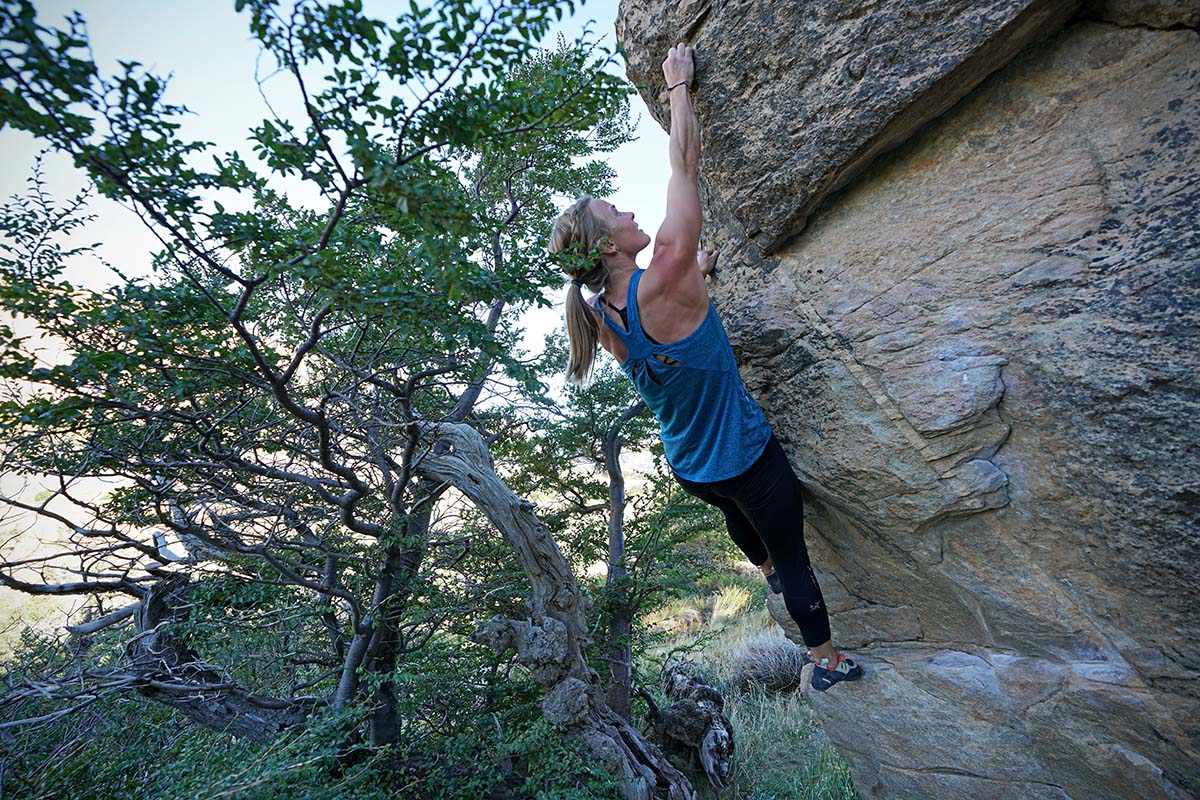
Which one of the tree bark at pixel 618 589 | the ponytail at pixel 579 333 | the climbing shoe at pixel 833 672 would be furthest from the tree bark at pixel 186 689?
the climbing shoe at pixel 833 672

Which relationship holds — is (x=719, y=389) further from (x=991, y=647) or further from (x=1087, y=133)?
(x=991, y=647)

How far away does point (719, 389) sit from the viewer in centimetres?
254

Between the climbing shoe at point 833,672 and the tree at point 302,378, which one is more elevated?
the tree at point 302,378

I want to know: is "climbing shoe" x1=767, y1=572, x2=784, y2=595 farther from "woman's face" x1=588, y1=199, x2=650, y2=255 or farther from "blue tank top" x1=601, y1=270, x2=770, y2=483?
"woman's face" x1=588, y1=199, x2=650, y2=255

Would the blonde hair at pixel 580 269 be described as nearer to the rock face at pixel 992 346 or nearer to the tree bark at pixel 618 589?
the rock face at pixel 992 346

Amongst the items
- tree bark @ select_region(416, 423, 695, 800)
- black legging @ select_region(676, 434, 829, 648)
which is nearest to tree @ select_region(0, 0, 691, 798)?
tree bark @ select_region(416, 423, 695, 800)

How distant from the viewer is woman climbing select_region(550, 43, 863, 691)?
238cm

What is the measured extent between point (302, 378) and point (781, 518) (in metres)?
4.32

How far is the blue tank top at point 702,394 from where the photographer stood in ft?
8.16

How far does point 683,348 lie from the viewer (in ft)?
8.05

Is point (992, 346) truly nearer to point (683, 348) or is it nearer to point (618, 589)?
point (683, 348)

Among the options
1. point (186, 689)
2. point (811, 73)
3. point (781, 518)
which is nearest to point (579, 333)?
point (781, 518)

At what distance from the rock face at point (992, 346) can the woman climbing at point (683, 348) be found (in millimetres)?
292

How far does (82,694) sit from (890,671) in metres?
4.21
